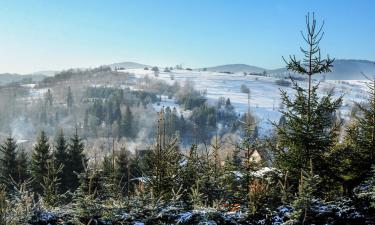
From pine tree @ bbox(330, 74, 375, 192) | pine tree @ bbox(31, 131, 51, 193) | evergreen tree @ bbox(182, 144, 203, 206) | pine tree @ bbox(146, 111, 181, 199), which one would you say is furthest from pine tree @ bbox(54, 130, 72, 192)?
pine tree @ bbox(330, 74, 375, 192)

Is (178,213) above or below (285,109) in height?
below

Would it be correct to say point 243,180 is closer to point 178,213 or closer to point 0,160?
point 178,213

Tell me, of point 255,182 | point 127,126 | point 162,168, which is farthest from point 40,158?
point 127,126

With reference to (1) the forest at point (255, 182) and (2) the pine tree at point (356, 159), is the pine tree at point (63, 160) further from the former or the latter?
(2) the pine tree at point (356, 159)

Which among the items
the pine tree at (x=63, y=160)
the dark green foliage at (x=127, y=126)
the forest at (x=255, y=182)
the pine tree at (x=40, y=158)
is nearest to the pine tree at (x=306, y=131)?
the forest at (x=255, y=182)

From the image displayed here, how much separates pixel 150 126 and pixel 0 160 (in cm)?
13567

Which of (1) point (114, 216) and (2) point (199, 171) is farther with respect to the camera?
(2) point (199, 171)

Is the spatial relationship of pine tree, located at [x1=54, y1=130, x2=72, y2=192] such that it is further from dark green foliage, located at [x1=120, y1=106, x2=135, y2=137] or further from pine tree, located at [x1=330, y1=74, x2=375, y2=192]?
dark green foliage, located at [x1=120, y1=106, x2=135, y2=137]

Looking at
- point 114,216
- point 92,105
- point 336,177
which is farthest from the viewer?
point 92,105

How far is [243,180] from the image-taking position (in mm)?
13023

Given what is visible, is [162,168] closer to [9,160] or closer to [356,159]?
[356,159]

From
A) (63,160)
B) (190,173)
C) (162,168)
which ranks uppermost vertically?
(162,168)

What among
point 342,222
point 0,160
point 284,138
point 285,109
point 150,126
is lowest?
point 150,126

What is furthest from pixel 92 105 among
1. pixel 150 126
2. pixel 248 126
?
pixel 248 126
